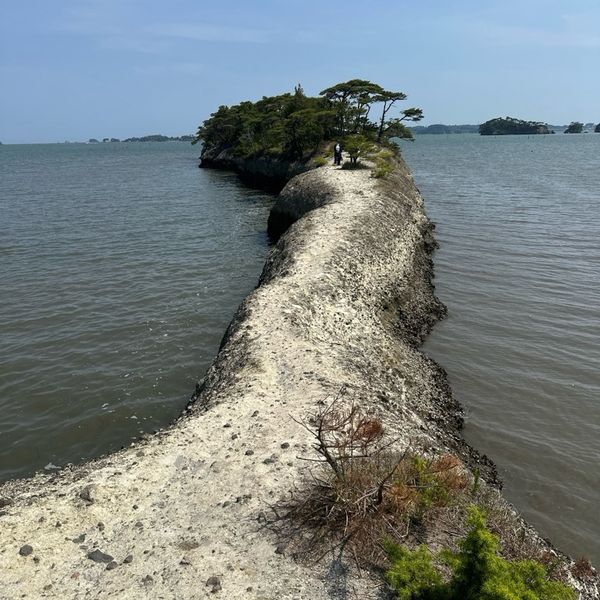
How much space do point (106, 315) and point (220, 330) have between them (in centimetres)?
528

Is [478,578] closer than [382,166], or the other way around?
[478,578]

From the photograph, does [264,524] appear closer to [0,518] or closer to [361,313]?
[0,518]

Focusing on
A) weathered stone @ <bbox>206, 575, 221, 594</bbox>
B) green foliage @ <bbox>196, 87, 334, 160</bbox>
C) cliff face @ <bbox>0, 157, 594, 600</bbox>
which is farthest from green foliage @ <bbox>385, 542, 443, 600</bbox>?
green foliage @ <bbox>196, 87, 334, 160</bbox>

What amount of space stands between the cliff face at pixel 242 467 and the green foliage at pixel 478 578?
3.03ft

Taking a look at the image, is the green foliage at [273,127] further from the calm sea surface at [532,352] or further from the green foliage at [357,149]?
the calm sea surface at [532,352]

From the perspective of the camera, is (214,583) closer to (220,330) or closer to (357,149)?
(220,330)

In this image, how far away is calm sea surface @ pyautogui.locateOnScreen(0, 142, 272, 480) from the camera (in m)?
14.3

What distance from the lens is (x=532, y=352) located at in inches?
704

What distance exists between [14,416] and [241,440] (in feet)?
27.8

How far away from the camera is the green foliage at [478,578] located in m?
5.30

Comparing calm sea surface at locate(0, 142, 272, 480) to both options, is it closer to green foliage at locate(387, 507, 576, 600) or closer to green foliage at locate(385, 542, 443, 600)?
green foliage at locate(385, 542, 443, 600)

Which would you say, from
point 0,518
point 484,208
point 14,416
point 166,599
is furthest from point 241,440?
point 484,208

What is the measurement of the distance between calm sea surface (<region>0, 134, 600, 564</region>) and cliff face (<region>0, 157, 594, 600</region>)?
187 cm

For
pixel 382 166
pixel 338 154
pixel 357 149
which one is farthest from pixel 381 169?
pixel 338 154
